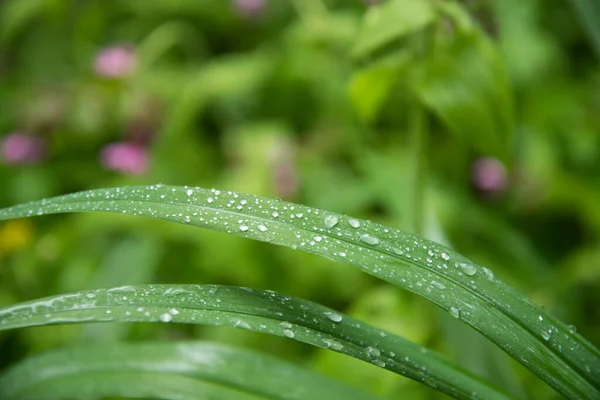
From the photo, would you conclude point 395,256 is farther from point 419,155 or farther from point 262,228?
point 419,155

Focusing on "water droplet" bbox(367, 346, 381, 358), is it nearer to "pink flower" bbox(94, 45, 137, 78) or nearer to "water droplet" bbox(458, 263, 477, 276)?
"water droplet" bbox(458, 263, 477, 276)

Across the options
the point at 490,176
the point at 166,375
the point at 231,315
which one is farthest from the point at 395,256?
the point at 490,176

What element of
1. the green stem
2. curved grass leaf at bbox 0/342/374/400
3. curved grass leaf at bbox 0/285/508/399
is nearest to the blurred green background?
the green stem

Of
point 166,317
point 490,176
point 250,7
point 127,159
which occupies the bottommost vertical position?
point 166,317

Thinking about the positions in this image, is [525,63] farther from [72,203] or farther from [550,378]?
[72,203]

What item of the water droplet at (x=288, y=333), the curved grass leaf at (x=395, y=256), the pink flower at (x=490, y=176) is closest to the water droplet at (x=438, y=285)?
the curved grass leaf at (x=395, y=256)

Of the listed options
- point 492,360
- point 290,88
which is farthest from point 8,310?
point 290,88

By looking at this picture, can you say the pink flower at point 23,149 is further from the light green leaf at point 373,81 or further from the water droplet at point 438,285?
the water droplet at point 438,285
